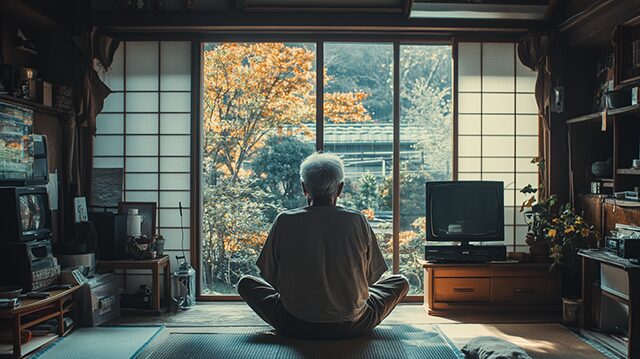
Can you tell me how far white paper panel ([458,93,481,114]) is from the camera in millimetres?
5422

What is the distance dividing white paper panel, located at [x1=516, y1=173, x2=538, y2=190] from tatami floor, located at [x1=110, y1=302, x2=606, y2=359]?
126 cm

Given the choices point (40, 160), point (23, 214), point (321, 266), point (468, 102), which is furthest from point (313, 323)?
point (468, 102)

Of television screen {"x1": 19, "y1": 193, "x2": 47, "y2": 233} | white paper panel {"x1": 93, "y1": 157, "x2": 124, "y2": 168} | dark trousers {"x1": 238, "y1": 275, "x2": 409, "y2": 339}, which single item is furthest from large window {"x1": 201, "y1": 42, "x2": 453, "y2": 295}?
dark trousers {"x1": 238, "y1": 275, "x2": 409, "y2": 339}

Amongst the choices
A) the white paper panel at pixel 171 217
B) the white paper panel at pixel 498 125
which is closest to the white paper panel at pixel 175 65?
the white paper panel at pixel 171 217

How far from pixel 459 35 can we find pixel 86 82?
10.8 feet

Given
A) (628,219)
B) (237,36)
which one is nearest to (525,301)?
(628,219)

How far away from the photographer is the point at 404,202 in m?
5.89

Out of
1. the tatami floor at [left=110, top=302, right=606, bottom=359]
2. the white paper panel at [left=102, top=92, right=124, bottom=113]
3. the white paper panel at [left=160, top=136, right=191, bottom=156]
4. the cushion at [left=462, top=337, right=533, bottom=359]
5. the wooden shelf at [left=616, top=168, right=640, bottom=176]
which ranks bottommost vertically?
the tatami floor at [left=110, top=302, right=606, bottom=359]

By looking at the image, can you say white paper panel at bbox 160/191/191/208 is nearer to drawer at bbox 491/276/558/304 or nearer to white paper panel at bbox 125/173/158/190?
white paper panel at bbox 125/173/158/190

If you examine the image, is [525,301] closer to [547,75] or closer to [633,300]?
[633,300]

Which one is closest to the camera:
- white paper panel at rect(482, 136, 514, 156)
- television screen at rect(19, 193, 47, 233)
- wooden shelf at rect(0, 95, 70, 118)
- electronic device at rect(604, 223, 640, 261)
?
electronic device at rect(604, 223, 640, 261)

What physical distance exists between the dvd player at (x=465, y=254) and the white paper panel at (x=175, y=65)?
2.60m

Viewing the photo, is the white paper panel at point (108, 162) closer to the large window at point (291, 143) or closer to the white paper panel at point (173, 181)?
the white paper panel at point (173, 181)

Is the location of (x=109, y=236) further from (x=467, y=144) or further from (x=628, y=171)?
(x=628, y=171)
